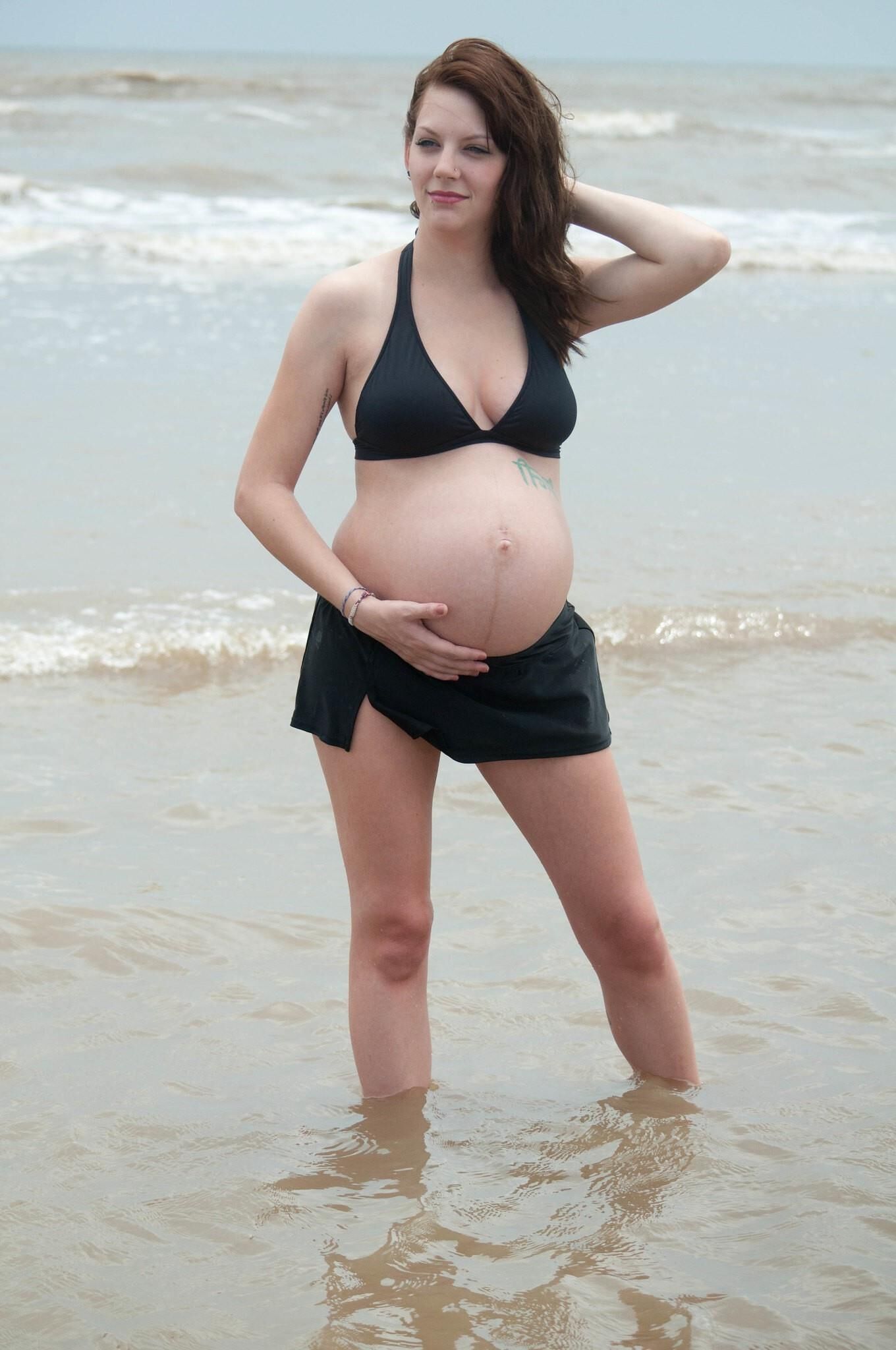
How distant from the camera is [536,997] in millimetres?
3412

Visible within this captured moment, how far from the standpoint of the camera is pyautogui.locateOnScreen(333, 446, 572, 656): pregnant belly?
2523mm

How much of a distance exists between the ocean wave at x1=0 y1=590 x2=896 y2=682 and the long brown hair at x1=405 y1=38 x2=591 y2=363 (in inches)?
118

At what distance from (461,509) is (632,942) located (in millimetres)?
900

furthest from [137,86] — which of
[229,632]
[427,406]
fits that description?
[427,406]

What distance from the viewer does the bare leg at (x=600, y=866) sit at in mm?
2607

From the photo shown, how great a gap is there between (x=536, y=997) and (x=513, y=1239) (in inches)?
38.6

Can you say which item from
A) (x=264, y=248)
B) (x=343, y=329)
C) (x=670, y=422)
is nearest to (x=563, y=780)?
(x=343, y=329)

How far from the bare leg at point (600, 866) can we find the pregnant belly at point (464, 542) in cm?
26

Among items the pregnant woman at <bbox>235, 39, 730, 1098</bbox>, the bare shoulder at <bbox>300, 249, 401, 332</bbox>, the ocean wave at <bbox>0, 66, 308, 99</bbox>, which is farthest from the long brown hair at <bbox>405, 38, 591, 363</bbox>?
the ocean wave at <bbox>0, 66, 308, 99</bbox>

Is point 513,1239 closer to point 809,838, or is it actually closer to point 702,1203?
point 702,1203

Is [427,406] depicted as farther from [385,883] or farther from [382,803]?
[385,883]

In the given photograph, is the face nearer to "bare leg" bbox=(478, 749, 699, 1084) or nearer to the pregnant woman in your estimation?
the pregnant woman

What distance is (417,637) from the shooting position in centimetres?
246

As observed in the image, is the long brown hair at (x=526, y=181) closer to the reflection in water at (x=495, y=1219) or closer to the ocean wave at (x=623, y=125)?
the reflection in water at (x=495, y=1219)
